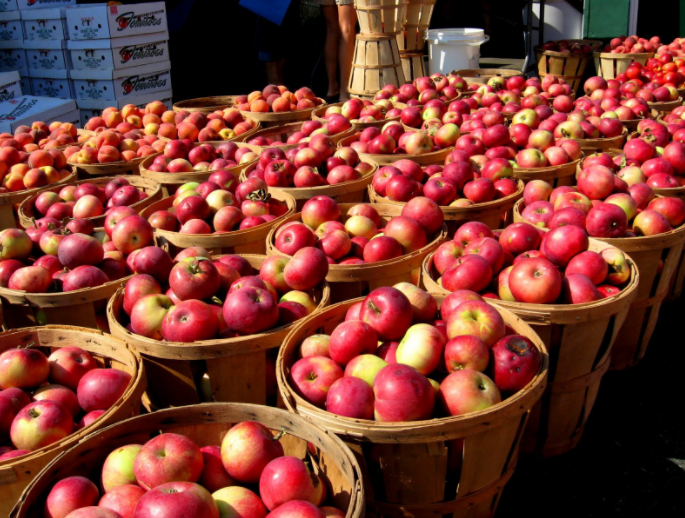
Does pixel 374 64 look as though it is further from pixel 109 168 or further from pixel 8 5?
pixel 8 5

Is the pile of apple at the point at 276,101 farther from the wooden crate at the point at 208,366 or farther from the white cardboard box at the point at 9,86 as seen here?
the wooden crate at the point at 208,366

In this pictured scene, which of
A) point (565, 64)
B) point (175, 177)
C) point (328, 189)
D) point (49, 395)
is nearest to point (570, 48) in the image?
point (565, 64)

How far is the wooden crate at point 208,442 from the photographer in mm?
1631

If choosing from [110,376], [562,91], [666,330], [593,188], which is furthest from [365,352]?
[562,91]

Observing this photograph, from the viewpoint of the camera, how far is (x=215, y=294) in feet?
9.00

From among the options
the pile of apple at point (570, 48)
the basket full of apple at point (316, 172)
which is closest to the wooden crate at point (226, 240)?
the basket full of apple at point (316, 172)

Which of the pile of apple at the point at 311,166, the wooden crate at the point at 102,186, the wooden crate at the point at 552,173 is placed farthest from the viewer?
the wooden crate at the point at 552,173

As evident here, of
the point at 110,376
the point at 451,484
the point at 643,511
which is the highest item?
the point at 110,376

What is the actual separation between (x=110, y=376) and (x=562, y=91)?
545 centimetres

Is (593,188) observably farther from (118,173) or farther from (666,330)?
(118,173)

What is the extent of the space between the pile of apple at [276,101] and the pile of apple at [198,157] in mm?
1245

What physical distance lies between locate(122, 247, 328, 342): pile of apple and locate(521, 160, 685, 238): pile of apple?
1.37 metres

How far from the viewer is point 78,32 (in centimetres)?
805

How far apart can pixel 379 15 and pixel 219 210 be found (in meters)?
4.58
